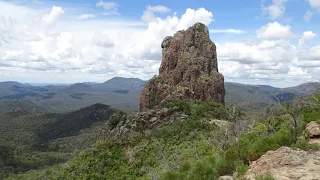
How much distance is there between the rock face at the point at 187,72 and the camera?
129m

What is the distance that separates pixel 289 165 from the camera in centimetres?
2638

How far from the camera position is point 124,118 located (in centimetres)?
11462

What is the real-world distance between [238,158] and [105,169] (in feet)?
173

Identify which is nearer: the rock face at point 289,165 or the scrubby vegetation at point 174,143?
the rock face at point 289,165

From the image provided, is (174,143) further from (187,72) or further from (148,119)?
A: (187,72)

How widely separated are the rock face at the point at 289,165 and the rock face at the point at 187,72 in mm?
94991

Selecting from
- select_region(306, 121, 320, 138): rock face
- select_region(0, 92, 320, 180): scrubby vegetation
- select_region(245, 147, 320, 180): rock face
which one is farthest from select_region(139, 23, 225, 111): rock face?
select_region(245, 147, 320, 180): rock face

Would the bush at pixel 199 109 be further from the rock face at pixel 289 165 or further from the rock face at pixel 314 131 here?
the rock face at pixel 289 165

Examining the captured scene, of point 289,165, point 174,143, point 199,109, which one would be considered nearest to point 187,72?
point 199,109

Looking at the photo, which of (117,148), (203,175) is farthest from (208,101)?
(203,175)

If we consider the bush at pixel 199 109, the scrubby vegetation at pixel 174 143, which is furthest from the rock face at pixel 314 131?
the bush at pixel 199 109

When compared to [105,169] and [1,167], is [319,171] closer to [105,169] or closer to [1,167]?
[105,169]

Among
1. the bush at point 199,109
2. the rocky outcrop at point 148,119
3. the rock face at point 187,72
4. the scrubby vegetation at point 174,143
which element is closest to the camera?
the scrubby vegetation at point 174,143

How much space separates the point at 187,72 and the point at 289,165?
351 ft
